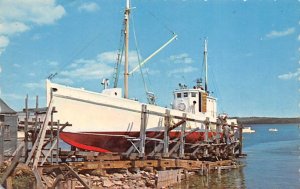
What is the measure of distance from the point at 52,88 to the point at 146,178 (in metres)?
6.64

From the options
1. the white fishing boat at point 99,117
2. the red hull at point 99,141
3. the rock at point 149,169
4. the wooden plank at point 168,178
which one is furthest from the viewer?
the red hull at point 99,141

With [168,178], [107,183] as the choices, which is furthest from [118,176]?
[168,178]

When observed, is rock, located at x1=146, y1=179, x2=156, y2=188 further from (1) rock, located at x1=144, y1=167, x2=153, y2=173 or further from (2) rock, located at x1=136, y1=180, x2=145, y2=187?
(1) rock, located at x1=144, y1=167, x2=153, y2=173

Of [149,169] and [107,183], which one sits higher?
[149,169]

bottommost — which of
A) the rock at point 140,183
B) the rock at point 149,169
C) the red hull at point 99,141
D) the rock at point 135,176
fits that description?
the rock at point 140,183

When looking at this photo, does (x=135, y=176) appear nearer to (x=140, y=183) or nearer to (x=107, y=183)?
(x=140, y=183)

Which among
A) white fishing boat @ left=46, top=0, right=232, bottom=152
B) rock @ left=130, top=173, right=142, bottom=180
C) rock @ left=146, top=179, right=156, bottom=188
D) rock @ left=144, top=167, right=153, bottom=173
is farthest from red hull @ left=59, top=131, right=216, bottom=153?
rock @ left=146, top=179, right=156, bottom=188

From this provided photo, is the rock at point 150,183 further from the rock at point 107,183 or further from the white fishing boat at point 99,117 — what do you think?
the white fishing boat at point 99,117

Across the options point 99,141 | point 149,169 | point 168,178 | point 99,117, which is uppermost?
point 99,117

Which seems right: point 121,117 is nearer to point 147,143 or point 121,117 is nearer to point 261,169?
point 147,143

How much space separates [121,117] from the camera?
2166cm

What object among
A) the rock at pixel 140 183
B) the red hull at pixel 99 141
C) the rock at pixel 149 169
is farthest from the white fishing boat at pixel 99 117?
the rock at pixel 140 183

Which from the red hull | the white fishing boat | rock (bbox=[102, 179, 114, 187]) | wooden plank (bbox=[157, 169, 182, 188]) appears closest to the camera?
rock (bbox=[102, 179, 114, 187])

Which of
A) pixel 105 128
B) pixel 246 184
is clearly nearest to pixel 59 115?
pixel 105 128
